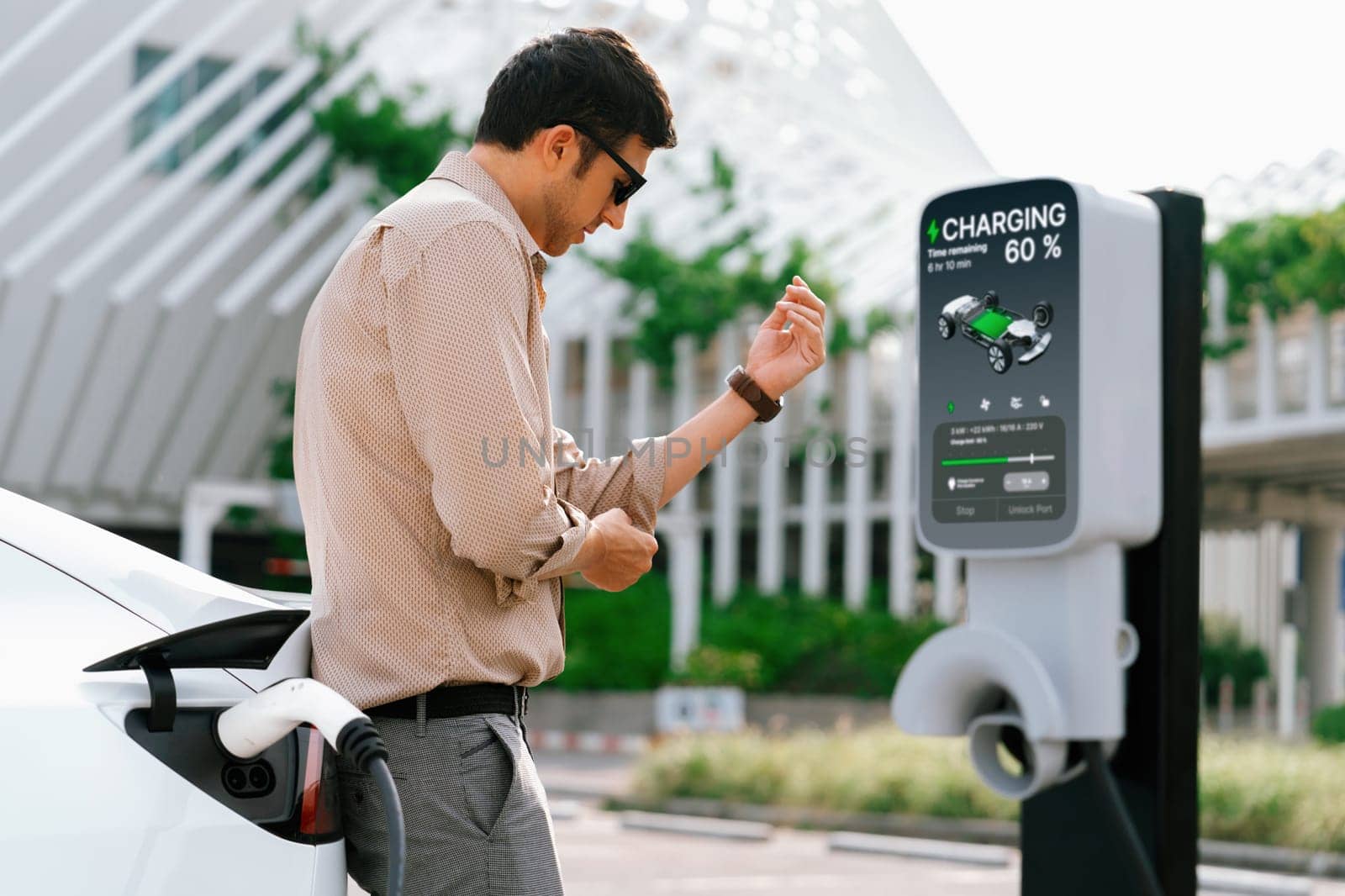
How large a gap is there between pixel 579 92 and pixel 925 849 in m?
8.61

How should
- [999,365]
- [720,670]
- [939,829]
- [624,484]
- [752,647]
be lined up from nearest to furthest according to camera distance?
[624,484]
[999,365]
[939,829]
[720,670]
[752,647]

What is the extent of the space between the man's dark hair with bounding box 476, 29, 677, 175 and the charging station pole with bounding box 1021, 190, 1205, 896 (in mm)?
970

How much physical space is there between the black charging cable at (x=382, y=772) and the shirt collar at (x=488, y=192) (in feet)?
2.17

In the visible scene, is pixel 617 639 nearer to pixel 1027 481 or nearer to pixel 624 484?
pixel 1027 481

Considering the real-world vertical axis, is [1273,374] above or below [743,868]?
above

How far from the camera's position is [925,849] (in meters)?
10.1

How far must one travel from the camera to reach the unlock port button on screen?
2.56 m

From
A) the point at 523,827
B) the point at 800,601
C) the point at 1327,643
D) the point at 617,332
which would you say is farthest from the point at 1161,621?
the point at 1327,643

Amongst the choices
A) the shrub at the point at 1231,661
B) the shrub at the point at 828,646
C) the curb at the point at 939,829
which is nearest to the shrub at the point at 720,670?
the shrub at the point at 828,646

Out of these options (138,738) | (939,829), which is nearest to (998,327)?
(138,738)

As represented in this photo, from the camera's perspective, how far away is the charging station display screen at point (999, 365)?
2.55 m

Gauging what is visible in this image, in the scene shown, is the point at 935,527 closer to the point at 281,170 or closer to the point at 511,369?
the point at 511,369

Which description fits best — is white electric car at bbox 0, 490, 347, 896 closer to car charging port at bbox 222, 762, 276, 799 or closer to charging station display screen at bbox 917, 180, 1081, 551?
car charging port at bbox 222, 762, 276, 799

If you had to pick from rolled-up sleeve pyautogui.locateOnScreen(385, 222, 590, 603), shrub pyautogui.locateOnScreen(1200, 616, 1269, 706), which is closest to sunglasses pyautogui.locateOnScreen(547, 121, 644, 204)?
rolled-up sleeve pyautogui.locateOnScreen(385, 222, 590, 603)
